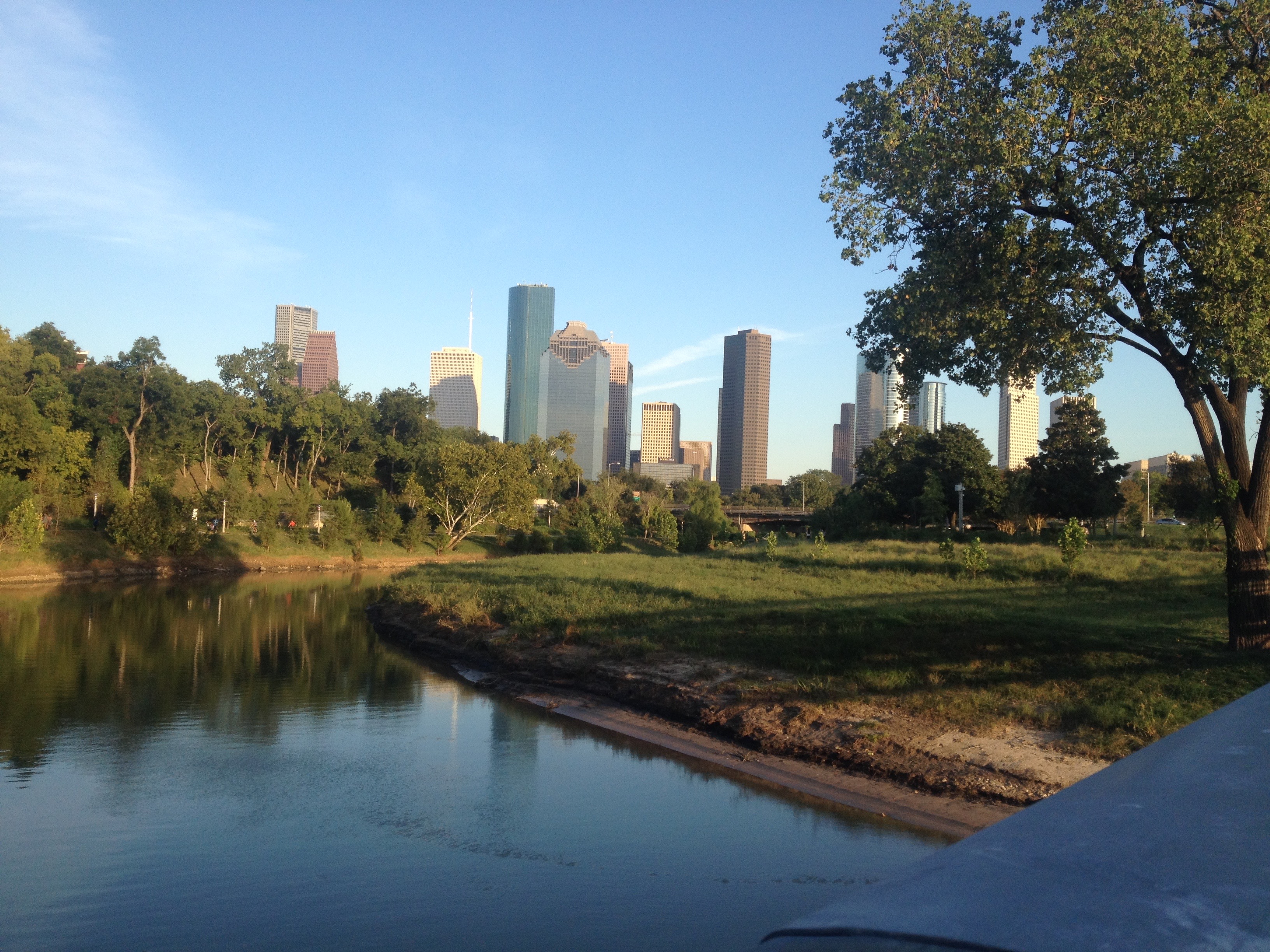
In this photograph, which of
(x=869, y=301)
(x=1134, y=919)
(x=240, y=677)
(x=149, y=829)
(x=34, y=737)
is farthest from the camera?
(x=240, y=677)

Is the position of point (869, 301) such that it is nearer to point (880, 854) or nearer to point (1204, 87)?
point (1204, 87)

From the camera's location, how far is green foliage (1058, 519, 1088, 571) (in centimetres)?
2250

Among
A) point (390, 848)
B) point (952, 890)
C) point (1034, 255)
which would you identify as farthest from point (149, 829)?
point (1034, 255)

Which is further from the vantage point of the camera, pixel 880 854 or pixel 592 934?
pixel 880 854

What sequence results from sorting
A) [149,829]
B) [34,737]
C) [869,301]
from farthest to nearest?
[869,301]
[34,737]
[149,829]

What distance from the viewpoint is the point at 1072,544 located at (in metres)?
22.6

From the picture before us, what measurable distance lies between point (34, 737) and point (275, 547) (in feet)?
148

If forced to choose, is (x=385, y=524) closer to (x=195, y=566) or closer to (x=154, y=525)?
(x=195, y=566)

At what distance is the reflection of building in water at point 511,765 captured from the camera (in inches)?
397

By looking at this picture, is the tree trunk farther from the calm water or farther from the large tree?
the calm water

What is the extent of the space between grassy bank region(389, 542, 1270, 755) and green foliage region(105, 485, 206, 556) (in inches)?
972

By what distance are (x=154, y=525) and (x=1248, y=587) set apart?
48.5m

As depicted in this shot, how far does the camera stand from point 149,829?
30.5 ft

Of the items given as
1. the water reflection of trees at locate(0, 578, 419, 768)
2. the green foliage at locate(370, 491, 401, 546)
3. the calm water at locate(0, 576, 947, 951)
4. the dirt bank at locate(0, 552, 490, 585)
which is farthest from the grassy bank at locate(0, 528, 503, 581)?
the calm water at locate(0, 576, 947, 951)
